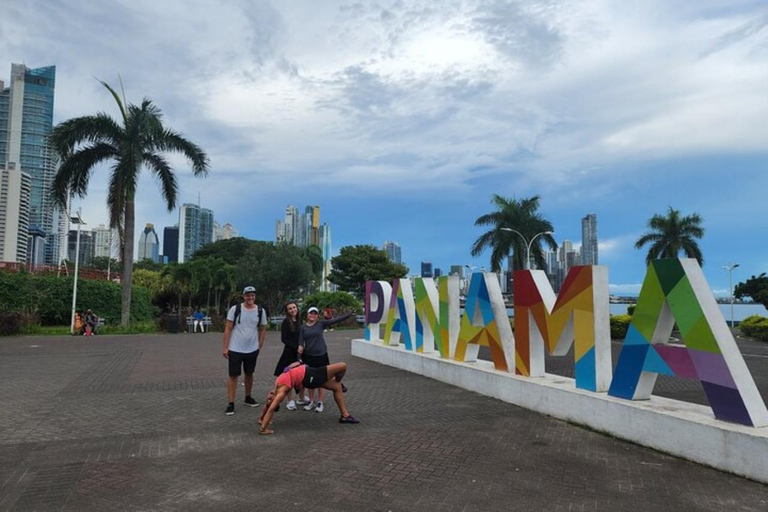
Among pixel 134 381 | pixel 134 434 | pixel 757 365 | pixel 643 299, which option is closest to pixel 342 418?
pixel 134 434

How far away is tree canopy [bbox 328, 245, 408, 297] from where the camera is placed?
5044 cm

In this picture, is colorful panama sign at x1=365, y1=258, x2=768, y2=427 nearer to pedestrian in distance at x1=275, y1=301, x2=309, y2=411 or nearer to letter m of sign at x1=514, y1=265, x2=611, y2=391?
letter m of sign at x1=514, y1=265, x2=611, y2=391

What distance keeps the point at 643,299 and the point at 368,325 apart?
883cm

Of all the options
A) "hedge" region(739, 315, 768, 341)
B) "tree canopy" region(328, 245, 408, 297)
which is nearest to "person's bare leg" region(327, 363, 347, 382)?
"hedge" region(739, 315, 768, 341)

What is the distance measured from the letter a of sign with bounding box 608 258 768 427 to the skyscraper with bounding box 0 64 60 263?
158ft

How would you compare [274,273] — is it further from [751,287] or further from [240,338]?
[751,287]

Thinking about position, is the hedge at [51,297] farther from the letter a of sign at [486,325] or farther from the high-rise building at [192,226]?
the high-rise building at [192,226]

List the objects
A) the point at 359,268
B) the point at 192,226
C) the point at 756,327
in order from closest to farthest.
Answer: the point at 756,327 < the point at 359,268 < the point at 192,226

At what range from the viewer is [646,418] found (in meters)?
5.74

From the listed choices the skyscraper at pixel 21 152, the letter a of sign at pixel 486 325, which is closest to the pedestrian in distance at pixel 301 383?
the letter a of sign at pixel 486 325

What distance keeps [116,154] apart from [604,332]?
23319mm

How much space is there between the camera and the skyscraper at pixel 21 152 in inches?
1852

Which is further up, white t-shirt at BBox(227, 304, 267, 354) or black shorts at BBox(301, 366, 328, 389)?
white t-shirt at BBox(227, 304, 267, 354)

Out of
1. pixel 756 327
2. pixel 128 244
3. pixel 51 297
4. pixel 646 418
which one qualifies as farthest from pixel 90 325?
pixel 756 327
